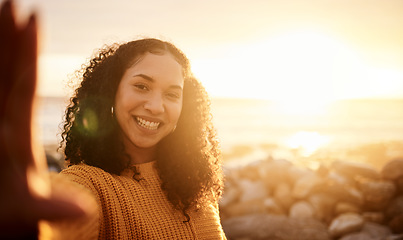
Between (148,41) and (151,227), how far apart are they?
1.45 metres

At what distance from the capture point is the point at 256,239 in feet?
19.7

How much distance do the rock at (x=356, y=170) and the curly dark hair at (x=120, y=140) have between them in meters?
6.50

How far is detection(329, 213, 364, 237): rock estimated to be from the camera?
6.45m

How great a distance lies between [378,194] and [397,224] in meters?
1.17

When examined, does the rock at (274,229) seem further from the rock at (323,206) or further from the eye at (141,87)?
the eye at (141,87)

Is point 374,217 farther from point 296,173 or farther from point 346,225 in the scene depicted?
point 296,173

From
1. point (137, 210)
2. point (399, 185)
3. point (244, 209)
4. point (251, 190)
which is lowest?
point (244, 209)

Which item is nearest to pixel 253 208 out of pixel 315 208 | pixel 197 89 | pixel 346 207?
pixel 315 208

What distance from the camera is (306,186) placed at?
8.14 m

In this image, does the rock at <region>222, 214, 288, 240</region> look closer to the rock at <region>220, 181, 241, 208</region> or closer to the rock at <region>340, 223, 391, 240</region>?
the rock at <region>340, 223, 391, 240</region>

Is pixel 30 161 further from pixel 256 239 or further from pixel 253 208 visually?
pixel 253 208

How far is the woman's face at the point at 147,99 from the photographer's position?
7.95 feet

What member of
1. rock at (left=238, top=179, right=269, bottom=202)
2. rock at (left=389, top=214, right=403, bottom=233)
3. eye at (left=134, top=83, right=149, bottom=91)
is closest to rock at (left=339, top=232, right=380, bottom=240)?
rock at (left=389, top=214, right=403, bottom=233)

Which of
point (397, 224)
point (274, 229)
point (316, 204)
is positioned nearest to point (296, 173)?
point (316, 204)
